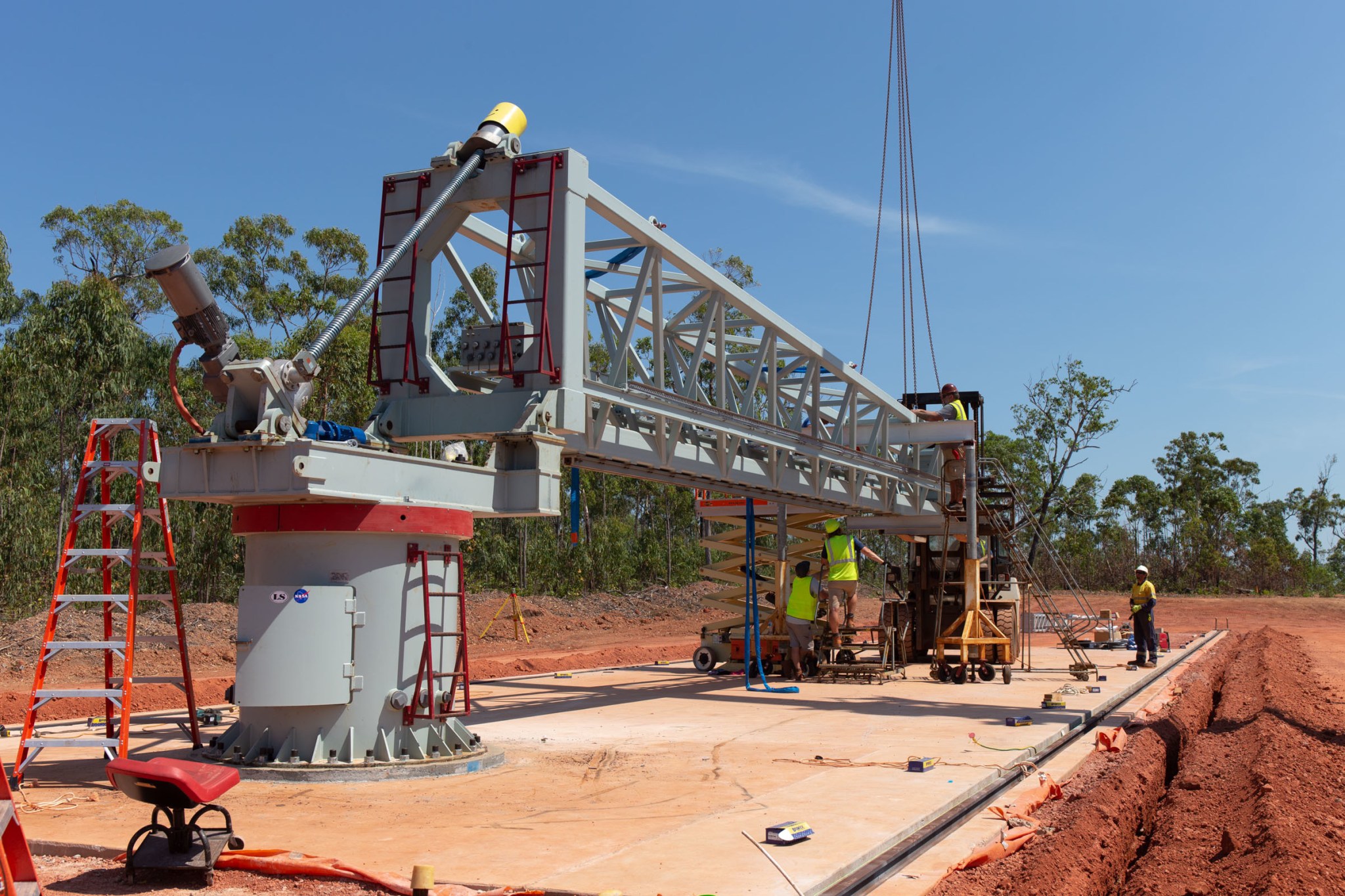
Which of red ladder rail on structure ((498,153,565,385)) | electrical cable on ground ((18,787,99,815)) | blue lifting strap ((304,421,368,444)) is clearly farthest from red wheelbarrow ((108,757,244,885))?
red ladder rail on structure ((498,153,565,385))

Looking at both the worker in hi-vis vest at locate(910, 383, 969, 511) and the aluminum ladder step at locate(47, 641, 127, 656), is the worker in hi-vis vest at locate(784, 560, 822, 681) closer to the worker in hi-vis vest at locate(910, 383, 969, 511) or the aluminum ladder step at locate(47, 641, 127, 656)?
the worker in hi-vis vest at locate(910, 383, 969, 511)

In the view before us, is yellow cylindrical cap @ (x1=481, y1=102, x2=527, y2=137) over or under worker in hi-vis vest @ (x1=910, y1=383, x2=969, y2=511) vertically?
over

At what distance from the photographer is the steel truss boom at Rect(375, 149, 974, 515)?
11.1 m

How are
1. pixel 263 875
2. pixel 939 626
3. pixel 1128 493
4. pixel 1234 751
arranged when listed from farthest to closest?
1. pixel 1128 493
2. pixel 939 626
3. pixel 1234 751
4. pixel 263 875

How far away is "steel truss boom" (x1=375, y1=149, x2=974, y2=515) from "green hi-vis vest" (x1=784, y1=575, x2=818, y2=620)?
1308 mm

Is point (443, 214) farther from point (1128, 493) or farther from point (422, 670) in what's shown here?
point (1128, 493)

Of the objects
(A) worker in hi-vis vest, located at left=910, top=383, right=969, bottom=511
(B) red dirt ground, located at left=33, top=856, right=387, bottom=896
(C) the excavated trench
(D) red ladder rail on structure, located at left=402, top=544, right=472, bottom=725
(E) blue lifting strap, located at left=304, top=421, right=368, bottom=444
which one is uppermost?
(A) worker in hi-vis vest, located at left=910, top=383, right=969, bottom=511

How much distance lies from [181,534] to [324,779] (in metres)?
30.4

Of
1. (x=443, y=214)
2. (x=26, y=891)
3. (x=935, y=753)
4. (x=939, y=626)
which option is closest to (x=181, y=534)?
(x=939, y=626)

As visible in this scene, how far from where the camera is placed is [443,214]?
11484mm

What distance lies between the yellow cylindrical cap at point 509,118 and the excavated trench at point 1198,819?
7.98 m

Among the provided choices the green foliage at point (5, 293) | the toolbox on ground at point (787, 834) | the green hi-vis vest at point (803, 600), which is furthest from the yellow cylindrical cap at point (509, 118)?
the green foliage at point (5, 293)

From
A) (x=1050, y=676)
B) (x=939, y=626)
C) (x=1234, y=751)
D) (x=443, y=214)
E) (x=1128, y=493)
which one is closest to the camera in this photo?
(x=1234, y=751)

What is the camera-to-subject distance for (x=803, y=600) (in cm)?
1833
